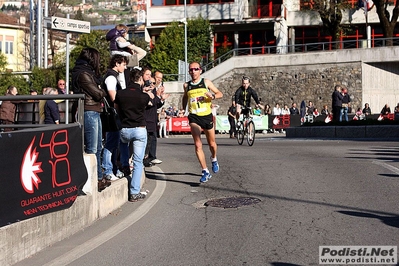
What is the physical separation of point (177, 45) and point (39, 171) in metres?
49.8

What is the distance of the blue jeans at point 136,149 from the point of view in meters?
11.4

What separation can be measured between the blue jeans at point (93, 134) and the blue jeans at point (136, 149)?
0.79 m

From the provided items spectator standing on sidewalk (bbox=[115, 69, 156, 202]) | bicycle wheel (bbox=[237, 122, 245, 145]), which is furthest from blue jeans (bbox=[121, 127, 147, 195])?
bicycle wheel (bbox=[237, 122, 245, 145])

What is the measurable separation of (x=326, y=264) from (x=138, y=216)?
371cm

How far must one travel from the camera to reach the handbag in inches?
445

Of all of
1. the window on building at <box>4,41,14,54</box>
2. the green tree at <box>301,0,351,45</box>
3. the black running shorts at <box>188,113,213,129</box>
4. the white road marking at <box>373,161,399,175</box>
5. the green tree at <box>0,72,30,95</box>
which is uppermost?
the window on building at <box>4,41,14,54</box>

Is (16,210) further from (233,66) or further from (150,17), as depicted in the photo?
(150,17)

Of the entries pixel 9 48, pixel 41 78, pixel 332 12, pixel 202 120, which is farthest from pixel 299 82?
pixel 9 48

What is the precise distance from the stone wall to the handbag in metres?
41.3

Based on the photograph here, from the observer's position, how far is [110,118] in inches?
448

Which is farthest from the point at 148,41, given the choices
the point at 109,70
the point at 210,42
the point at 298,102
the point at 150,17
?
the point at 109,70

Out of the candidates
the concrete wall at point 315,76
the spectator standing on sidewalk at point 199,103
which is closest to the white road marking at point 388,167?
the spectator standing on sidewalk at point 199,103

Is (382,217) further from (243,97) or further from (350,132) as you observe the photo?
(350,132)

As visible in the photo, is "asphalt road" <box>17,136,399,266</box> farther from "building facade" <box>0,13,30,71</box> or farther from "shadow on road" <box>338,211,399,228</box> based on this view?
"building facade" <box>0,13,30,71</box>
